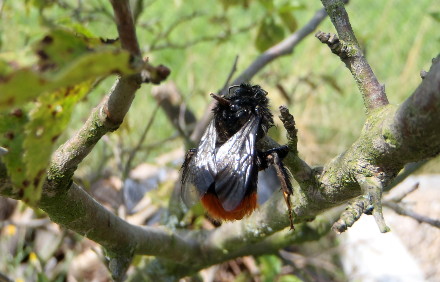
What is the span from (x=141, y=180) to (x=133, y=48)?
2.78 m

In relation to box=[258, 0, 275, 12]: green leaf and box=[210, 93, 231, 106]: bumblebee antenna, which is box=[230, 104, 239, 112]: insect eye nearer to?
box=[210, 93, 231, 106]: bumblebee antenna

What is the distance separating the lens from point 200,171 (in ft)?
5.40

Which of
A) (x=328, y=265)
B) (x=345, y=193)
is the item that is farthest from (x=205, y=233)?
(x=328, y=265)

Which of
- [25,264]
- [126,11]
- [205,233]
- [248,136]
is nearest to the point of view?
[126,11]

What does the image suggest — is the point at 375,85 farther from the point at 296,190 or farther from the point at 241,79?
the point at 241,79

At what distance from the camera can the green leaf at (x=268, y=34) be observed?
2.75 meters

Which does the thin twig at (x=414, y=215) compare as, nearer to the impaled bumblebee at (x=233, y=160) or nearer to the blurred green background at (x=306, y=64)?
the impaled bumblebee at (x=233, y=160)

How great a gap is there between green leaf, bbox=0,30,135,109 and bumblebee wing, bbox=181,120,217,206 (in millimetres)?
899

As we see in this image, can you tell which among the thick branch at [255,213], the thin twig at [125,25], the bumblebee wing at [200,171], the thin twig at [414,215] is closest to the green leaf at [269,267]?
the thick branch at [255,213]

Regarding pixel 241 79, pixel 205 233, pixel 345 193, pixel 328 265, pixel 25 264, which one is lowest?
pixel 25 264

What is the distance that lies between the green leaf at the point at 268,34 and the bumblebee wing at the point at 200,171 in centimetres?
113

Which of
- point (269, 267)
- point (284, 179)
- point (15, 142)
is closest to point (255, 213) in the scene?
point (284, 179)

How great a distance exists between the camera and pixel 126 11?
2.35ft

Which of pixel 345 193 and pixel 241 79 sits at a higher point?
pixel 345 193
